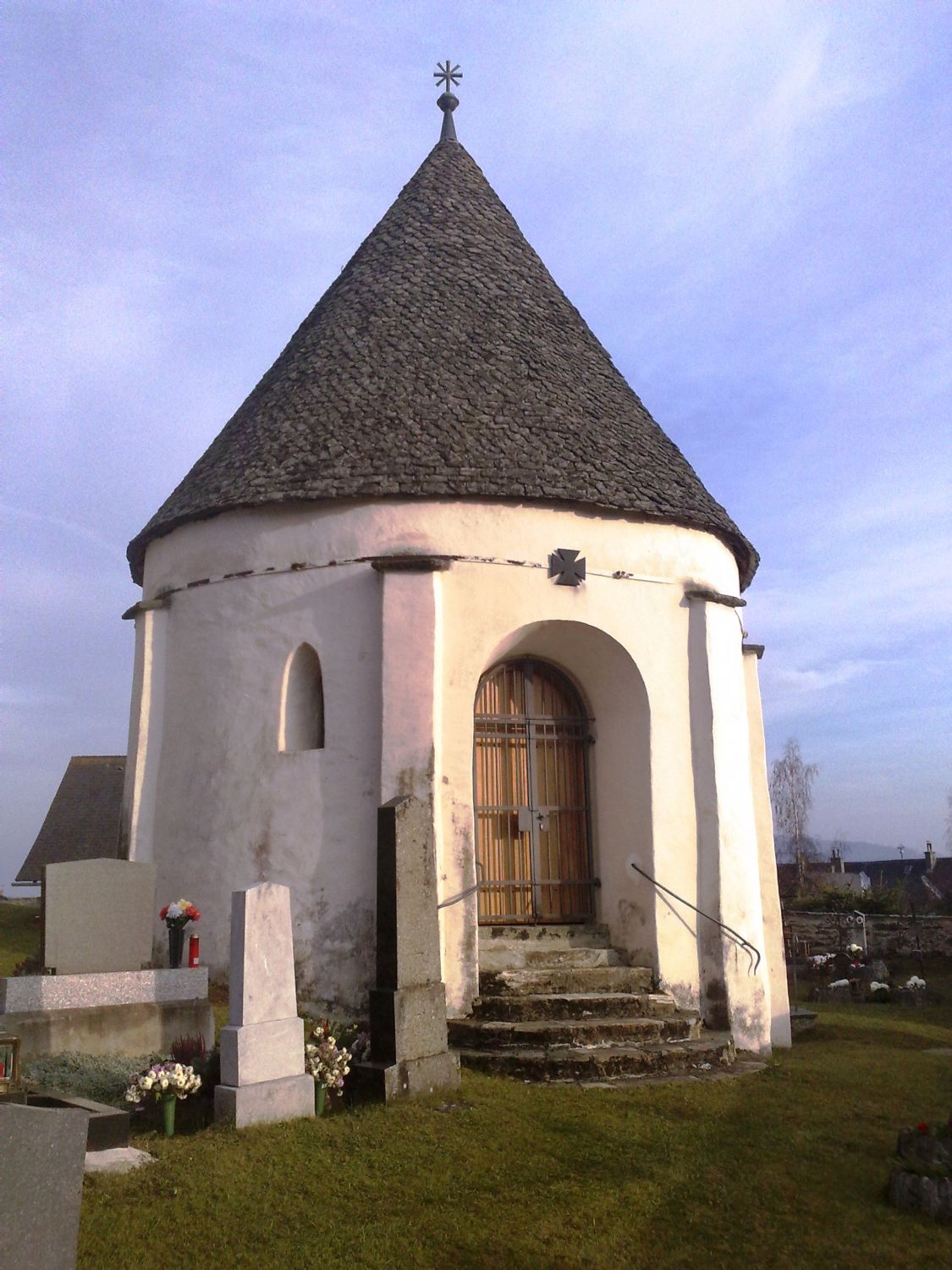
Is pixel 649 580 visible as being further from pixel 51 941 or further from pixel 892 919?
pixel 892 919

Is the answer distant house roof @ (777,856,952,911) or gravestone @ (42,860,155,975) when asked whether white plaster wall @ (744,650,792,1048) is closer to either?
gravestone @ (42,860,155,975)

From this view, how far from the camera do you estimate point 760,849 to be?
12414 millimetres

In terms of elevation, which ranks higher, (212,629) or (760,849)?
(212,629)

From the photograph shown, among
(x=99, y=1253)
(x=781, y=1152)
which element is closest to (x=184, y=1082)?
(x=99, y=1253)

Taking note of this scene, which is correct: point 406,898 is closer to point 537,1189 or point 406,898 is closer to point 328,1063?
point 328,1063

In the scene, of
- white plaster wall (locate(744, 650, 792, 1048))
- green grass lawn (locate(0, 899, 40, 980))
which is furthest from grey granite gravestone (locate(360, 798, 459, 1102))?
green grass lawn (locate(0, 899, 40, 980))

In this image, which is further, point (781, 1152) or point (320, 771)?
point (320, 771)

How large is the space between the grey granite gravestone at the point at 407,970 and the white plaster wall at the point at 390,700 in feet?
3.43

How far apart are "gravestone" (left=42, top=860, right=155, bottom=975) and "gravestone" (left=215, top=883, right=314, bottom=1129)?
97.5 inches

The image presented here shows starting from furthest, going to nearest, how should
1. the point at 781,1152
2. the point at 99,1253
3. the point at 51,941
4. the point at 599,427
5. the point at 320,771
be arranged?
1. the point at 599,427
2. the point at 320,771
3. the point at 51,941
4. the point at 781,1152
5. the point at 99,1253

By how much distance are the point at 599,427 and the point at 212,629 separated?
4.76 metres

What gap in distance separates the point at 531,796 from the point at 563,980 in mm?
2039

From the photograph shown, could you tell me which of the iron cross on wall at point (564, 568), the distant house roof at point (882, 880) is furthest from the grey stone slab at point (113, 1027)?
the distant house roof at point (882, 880)

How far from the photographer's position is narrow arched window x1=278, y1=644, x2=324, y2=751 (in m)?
10.3
